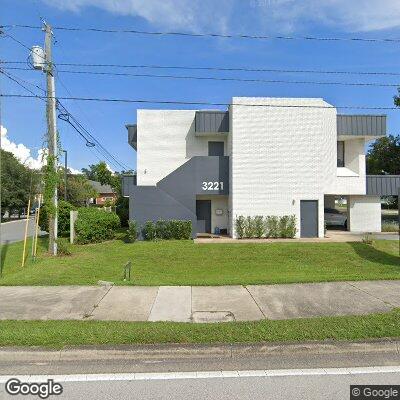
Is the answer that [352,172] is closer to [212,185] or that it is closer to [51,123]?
[212,185]

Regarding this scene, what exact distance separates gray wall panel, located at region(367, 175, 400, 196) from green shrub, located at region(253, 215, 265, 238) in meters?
7.32

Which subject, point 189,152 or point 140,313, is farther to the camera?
point 189,152

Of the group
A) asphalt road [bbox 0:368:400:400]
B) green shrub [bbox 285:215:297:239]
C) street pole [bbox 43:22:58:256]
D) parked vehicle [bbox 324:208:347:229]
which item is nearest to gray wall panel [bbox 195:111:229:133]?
green shrub [bbox 285:215:297:239]

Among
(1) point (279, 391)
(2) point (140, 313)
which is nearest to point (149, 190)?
(2) point (140, 313)

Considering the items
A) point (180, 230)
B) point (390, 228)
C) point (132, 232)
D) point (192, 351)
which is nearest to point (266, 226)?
point (180, 230)

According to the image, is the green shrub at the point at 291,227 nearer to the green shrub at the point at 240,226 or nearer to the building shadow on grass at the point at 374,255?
the green shrub at the point at 240,226

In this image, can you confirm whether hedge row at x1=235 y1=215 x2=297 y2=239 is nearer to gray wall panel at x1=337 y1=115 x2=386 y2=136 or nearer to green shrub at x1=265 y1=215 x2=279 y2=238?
green shrub at x1=265 y1=215 x2=279 y2=238

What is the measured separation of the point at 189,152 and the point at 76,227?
317 inches

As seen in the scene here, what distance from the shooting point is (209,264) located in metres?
12.5

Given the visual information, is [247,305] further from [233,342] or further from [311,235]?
[311,235]

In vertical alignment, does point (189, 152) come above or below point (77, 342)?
above

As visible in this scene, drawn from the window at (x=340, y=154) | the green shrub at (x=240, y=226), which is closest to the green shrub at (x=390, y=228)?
the window at (x=340, y=154)

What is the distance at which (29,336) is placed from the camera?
4770mm

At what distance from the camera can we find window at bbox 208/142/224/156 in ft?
68.3
